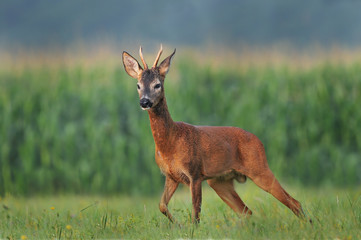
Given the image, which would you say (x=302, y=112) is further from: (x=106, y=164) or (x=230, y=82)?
(x=106, y=164)

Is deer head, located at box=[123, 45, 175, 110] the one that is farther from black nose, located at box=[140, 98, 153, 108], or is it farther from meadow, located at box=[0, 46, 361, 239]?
meadow, located at box=[0, 46, 361, 239]

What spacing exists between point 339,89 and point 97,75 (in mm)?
5228

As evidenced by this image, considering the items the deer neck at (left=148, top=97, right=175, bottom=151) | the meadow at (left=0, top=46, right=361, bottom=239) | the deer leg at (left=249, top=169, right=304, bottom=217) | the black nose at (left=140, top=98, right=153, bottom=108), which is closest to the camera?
the black nose at (left=140, top=98, right=153, bottom=108)

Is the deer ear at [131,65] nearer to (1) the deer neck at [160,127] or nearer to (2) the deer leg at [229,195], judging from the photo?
(1) the deer neck at [160,127]

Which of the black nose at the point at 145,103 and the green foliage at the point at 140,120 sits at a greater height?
the black nose at the point at 145,103

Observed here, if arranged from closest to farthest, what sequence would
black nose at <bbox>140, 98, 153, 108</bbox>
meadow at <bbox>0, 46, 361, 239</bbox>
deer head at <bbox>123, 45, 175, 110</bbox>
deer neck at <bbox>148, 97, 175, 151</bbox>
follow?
1. black nose at <bbox>140, 98, 153, 108</bbox>
2. deer head at <bbox>123, 45, 175, 110</bbox>
3. deer neck at <bbox>148, 97, 175, 151</bbox>
4. meadow at <bbox>0, 46, 361, 239</bbox>

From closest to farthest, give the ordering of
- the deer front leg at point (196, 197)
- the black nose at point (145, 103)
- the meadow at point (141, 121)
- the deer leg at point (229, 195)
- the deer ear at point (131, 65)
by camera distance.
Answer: the black nose at point (145, 103) → the deer front leg at point (196, 197) → the deer ear at point (131, 65) → the deer leg at point (229, 195) → the meadow at point (141, 121)

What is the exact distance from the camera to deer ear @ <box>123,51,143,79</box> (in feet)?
19.5

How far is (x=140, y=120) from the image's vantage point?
10805 mm

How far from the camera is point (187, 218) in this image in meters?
5.83

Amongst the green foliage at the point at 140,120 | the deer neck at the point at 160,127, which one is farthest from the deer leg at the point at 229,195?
the green foliage at the point at 140,120

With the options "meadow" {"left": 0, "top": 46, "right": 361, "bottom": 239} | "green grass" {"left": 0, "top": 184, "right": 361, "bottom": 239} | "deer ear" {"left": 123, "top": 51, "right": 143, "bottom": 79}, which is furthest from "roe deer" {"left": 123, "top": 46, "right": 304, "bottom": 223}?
"meadow" {"left": 0, "top": 46, "right": 361, "bottom": 239}

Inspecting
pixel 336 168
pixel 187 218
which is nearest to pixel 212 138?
pixel 187 218

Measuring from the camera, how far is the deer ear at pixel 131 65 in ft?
19.5
